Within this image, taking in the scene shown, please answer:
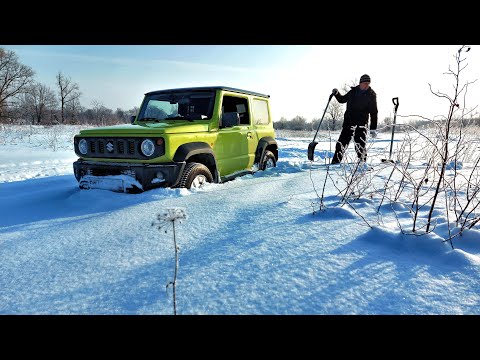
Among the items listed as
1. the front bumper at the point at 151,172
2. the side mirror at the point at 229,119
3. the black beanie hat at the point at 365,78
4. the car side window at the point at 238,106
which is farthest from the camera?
the black beanie hat at the point at 365,78

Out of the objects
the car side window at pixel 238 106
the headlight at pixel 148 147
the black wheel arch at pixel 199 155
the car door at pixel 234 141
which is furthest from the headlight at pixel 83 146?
the car side window at pixel 238 106

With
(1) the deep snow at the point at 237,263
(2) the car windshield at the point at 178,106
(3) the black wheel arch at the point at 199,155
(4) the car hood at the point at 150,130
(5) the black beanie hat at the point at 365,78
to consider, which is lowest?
(1) the deep snow at the point at 237,263

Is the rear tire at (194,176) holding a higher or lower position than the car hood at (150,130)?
lower

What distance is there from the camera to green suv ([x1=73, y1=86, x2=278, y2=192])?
340 cm

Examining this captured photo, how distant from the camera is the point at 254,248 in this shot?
1.81m

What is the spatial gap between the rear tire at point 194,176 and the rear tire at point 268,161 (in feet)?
5.78

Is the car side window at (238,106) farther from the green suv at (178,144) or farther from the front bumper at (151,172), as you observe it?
the front bumper at (151,172)

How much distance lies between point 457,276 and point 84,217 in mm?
2875

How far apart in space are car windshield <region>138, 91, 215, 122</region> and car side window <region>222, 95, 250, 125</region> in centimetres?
36

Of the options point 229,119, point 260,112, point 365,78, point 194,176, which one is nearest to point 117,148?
point 194,176

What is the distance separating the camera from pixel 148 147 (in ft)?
11.2

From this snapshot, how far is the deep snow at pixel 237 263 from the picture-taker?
1263 millimetres
